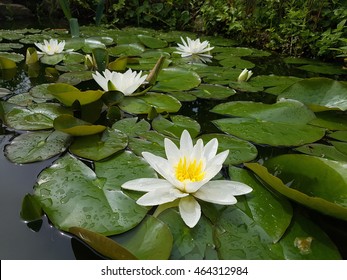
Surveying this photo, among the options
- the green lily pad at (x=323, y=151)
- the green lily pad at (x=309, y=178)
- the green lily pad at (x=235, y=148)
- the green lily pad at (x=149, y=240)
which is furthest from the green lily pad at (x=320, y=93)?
the green lily pad at (x=149, y=240)

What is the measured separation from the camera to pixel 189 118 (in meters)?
1.64

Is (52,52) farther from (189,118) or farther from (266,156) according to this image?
(266,156)

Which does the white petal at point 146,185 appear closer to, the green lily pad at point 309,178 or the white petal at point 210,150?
the white petal at point 210,150

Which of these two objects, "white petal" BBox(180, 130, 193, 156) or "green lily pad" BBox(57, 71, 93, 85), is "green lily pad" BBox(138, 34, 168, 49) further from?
"white petal" BBox(180, 130, 193, 156)

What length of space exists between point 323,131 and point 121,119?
3.17 feet

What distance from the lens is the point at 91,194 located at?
1047 millimetres

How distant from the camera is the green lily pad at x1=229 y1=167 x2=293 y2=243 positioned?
3.07 ft

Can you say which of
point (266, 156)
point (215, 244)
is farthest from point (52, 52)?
point (215, 244)

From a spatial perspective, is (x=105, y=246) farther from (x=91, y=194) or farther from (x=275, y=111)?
(x=275, y=111)

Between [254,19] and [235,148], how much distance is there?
9.08 feet

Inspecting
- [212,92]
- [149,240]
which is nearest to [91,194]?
[149,240]

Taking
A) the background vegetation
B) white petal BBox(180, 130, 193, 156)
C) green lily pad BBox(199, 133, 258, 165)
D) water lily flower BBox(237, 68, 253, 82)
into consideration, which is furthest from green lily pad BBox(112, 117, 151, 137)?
the background vegetation

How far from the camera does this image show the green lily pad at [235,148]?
127 cm

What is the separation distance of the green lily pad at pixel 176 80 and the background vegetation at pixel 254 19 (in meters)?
1.27
